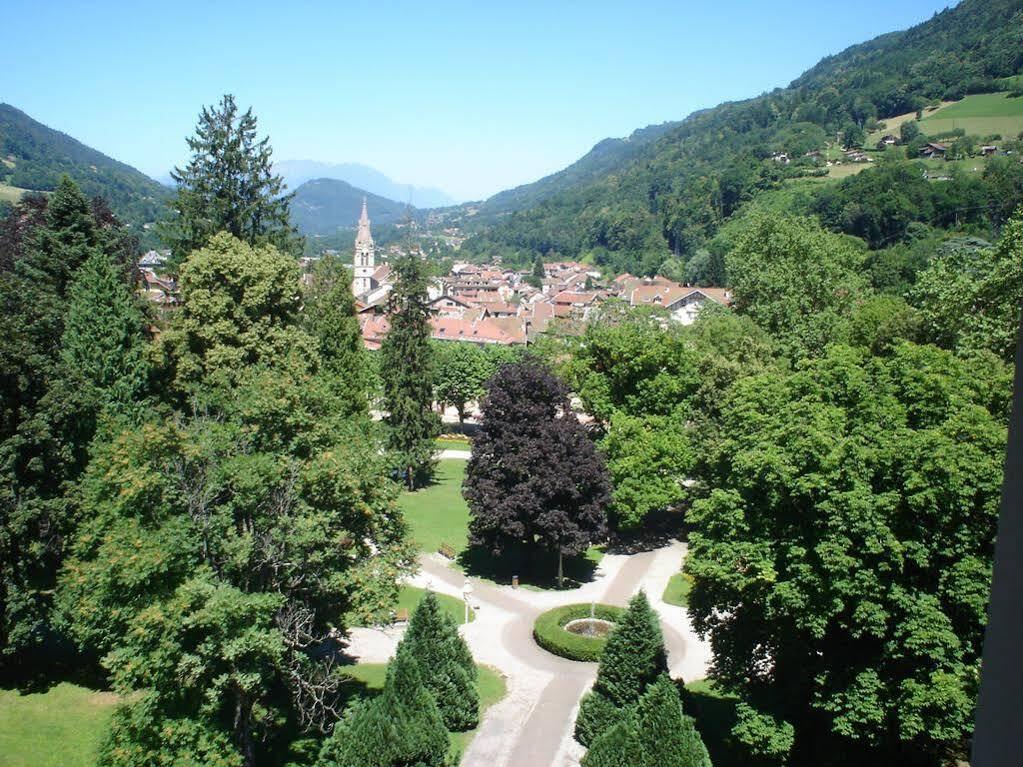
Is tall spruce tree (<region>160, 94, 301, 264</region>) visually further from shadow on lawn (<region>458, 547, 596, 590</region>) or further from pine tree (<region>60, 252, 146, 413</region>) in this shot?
shadow on lawn (<region>458, 547, 596, 590</region>)

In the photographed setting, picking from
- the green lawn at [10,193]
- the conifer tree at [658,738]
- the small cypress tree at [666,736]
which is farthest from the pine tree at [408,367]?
the green lawn at [10,193]

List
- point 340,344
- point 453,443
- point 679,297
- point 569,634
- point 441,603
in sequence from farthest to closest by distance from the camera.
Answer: point 679,297 → point 453,443 → point 340,344 → point 441,603 → point 569,634

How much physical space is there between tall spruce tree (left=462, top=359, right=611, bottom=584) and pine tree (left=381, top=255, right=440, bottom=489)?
11316mm

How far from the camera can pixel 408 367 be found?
41594 millimetres

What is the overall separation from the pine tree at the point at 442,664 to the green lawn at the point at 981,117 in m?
132

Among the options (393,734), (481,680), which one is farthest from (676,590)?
(393,734)

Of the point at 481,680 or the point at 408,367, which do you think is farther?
the point at 408,367

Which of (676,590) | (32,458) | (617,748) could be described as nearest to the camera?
(617,748)

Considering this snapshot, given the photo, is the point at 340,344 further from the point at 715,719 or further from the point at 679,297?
the point at 679,297

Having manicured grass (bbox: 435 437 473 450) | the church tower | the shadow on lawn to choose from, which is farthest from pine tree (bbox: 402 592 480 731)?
the church tower

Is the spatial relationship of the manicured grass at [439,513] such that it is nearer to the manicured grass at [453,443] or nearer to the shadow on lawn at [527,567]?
the shadow on lawn at [527,567]

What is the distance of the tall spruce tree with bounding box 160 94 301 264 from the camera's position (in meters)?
28.8

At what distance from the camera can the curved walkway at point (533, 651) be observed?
2027cm

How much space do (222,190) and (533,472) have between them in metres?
15.4
